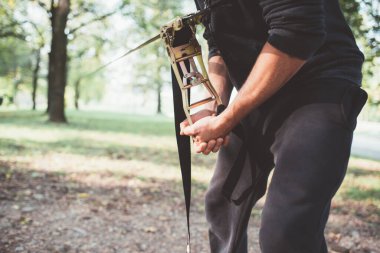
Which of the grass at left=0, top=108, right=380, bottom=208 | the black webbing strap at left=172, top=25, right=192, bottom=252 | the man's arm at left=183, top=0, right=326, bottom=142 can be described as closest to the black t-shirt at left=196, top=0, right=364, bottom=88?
the man's arm at left=183, top=0, right=326, bottom=142

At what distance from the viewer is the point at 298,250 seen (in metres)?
1.48

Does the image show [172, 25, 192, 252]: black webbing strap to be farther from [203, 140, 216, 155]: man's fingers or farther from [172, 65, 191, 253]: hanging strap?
[203, 140, 216, 155]: man's fingers

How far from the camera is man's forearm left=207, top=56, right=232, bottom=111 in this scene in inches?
84.4

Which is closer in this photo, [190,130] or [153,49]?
[190,130]

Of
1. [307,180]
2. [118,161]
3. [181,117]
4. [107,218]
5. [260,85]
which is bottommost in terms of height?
[107,218]

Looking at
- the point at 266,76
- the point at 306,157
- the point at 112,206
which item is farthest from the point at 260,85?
the point at 112,206

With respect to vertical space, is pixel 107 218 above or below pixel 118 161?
below

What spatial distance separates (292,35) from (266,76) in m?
0.17

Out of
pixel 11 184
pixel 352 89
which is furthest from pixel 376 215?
pixel 11 184

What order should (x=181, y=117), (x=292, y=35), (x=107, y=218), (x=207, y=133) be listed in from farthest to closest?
(x=107, y=218) → (x=181, y=117) → (x=207, y=133) → (x=292, y=35)

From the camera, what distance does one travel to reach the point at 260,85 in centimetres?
146

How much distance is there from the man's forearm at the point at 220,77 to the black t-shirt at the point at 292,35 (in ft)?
1.08

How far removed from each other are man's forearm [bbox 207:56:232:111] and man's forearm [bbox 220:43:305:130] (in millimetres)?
601

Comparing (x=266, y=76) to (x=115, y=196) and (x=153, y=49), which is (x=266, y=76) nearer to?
(x=115, y=196)
